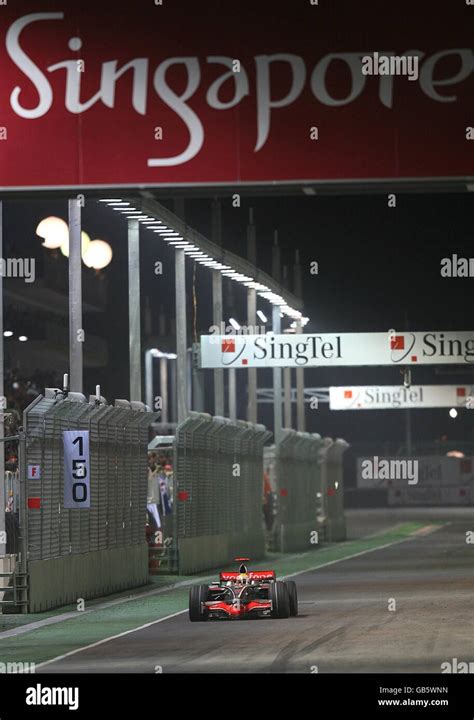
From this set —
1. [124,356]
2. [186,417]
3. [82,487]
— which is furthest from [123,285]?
[82,487]

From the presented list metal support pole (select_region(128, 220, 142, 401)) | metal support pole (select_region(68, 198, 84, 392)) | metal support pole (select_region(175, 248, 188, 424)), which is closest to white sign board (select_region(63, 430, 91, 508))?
metal support pole (select_region(68, 198, 84, 392))

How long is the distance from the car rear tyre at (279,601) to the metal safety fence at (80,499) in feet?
12.4

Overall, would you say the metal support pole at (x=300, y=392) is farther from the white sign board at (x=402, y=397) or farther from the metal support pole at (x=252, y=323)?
the metal support pole at (x=252, y=323)

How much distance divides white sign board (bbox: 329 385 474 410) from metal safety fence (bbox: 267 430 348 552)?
1594 millimetres

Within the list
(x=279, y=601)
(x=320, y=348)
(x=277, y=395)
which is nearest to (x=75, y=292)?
(x=279, y=601)

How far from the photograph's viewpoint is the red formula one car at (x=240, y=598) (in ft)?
71.5

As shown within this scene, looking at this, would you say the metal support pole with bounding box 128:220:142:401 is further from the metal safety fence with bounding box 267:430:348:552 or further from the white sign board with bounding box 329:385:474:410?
the white sign board with bounding box 329:385:474:410

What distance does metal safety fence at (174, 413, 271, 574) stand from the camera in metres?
34.6

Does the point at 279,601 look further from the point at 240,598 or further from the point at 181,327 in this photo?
the point at 181,327

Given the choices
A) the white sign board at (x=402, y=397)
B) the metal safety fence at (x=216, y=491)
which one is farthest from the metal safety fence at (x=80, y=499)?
the white sign board at (x=402, y=397)

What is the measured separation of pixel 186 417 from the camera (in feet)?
116

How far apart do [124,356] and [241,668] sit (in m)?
41.3

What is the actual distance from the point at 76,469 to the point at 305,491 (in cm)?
2477

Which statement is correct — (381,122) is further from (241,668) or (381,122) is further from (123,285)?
(123,285)
